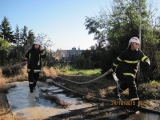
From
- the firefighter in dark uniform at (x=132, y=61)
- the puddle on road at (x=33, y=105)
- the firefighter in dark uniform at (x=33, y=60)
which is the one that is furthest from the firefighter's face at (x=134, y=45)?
the firefighter in dark uniform at (x=33, y=60)

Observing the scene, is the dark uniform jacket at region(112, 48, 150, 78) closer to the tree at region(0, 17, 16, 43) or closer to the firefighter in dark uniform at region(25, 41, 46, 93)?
the firefighter in dark uniform at region(25, 41, 46, 93)

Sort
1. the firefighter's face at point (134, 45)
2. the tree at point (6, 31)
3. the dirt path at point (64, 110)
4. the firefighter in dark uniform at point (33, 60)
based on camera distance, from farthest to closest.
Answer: the tree at point (6, 31)
the firefighter in dark uniform at point (33, 60)
the firefighter's face at point (134, 45)
the dirt path at point (64, 110)

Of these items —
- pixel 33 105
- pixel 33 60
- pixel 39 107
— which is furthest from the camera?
pixel 33 60

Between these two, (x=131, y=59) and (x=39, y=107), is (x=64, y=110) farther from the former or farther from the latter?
(x=131, y=59)

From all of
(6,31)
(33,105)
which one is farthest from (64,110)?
(6,31)

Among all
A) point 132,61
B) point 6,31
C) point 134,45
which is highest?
point 6,31

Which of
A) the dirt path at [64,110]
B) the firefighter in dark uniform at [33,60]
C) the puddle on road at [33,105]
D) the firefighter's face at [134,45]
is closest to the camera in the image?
the dirt path at [64,110]

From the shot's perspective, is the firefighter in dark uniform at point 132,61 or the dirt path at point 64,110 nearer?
the dirt path at point 64,110

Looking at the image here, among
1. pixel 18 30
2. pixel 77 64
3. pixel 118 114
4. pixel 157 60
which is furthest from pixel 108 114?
pixel 18 30

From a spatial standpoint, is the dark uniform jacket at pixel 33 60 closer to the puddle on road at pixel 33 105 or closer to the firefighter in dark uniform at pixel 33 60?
the firefighter in dark uniform at pixel 33 60

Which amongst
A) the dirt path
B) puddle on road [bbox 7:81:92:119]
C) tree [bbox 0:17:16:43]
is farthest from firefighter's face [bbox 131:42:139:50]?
tree [bbox 0:17:16:43]

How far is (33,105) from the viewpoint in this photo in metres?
6.77

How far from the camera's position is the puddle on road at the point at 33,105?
19.4 feet

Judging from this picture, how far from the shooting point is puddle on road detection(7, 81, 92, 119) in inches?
233
